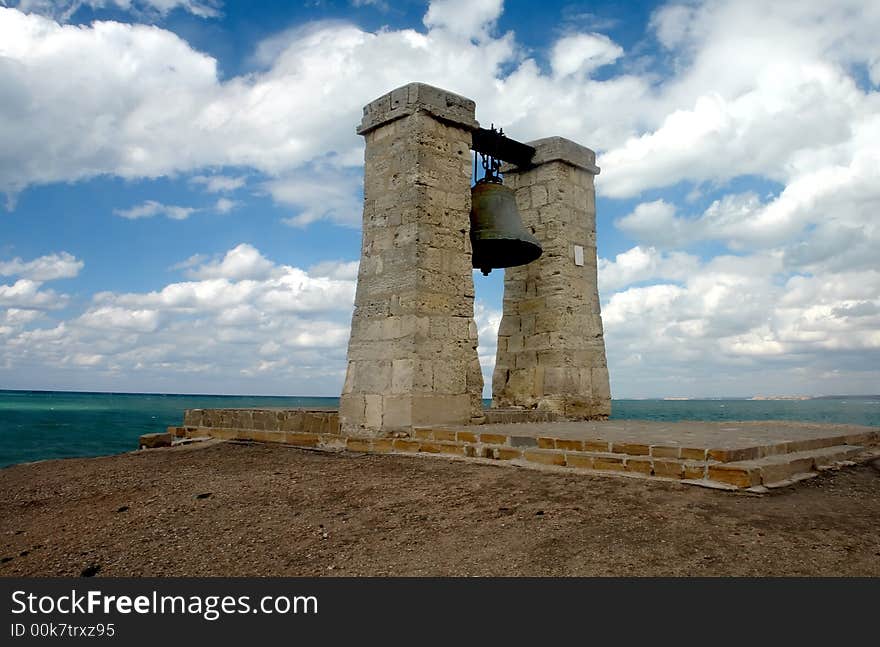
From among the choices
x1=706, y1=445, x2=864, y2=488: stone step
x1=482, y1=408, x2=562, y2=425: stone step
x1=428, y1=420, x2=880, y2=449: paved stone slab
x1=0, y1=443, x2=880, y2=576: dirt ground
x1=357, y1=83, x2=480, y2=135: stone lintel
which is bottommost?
x1=0, y1=443, x2=880, y2=576: dirt ground

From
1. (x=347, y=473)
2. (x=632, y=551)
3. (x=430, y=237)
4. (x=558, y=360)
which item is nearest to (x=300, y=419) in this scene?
(x=347, y=473)

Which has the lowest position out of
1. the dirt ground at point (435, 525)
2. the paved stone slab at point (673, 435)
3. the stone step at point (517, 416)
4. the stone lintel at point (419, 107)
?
the dirt ground at point (435, 525)

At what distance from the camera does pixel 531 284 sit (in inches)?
414

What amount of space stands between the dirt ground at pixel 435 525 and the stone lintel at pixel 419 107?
4.30 m

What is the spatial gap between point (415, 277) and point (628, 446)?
10.6ft

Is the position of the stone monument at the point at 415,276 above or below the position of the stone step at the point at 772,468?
above

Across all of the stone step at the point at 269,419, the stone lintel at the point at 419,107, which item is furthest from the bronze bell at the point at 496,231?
the stone step at the point at 269,419

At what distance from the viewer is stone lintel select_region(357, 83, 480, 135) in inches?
330

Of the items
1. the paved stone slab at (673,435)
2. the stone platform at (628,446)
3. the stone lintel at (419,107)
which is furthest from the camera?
the stone lintel at (419,107)

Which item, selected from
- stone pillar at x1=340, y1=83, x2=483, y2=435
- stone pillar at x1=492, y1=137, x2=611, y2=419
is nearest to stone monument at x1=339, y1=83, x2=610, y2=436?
stone pillar at x1=340, y1=83, x2=483, y2=435

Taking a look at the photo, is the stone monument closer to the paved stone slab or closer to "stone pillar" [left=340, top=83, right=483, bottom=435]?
"stone pillar" [left=340, top=83, right=483, bottom=435]

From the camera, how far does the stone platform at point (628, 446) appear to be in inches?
219

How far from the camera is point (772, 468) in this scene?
5527 millimetres

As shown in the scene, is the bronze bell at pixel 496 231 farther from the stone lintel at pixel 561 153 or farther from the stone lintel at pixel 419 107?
the stone lintel at pixel 561 153
